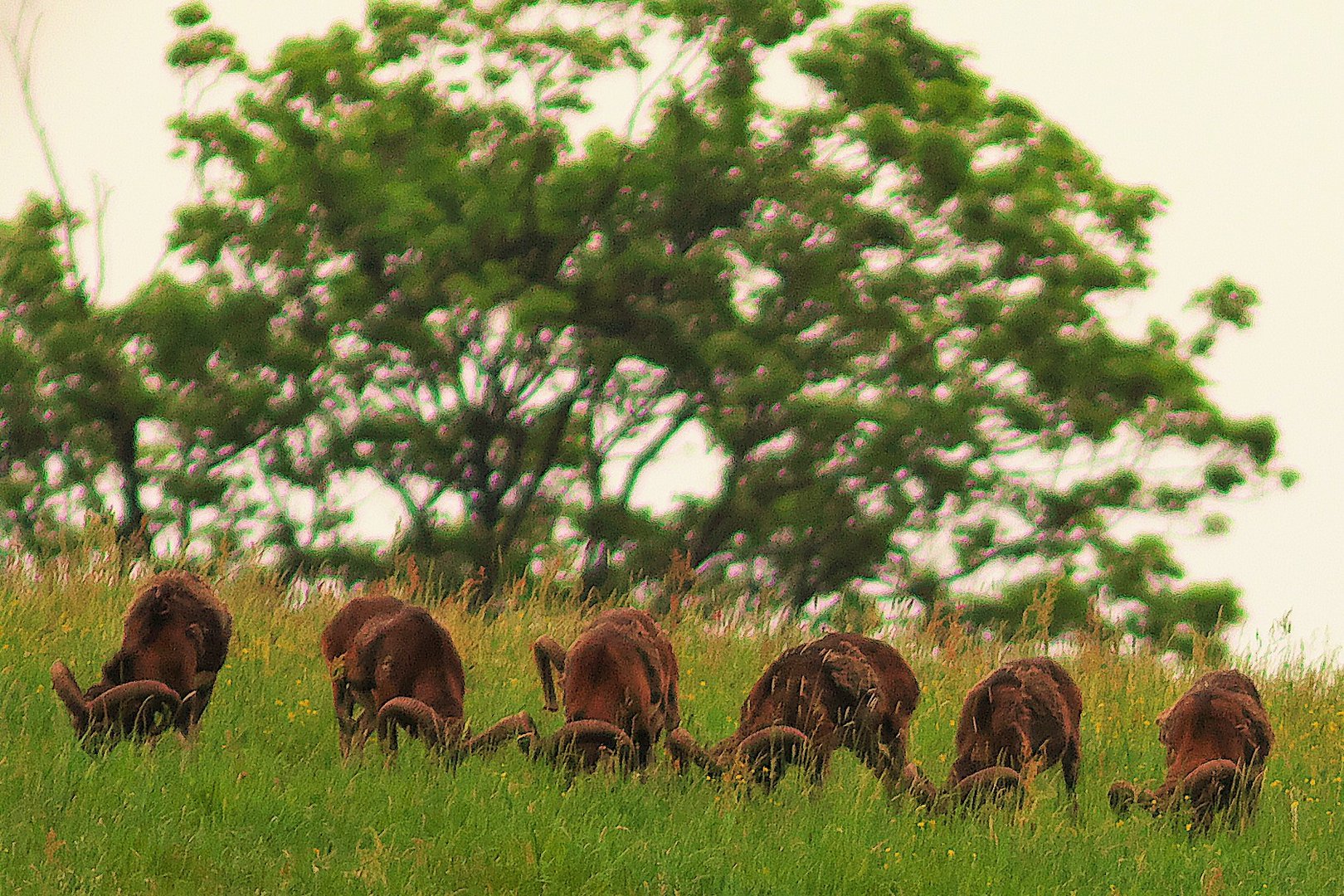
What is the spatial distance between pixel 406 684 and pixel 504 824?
1307 mm

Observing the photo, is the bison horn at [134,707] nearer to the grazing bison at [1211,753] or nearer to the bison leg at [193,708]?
the bison leg at [193,708]

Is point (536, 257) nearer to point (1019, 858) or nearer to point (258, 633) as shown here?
point (258, 633)

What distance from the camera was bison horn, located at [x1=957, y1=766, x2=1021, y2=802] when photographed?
757cm

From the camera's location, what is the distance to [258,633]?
34.4ft

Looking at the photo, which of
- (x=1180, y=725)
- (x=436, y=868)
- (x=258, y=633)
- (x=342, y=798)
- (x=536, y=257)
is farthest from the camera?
(x=536, y=257)

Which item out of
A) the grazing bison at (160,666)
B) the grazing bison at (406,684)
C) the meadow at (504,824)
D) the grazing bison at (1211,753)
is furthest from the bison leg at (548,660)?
the grazing bison at (1211,753)

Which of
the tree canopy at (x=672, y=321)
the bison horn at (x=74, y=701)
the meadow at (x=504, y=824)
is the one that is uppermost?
the tree canopy at (x=672, y=321)

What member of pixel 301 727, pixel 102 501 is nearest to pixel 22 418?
pixel 102 501

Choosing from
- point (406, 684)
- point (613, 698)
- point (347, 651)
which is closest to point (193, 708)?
point (347, 651)

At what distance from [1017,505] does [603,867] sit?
60.9ft

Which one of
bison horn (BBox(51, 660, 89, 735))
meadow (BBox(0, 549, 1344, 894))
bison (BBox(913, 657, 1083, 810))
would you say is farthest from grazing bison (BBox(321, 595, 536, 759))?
bison (BBox(913, 657, 1083, 810))

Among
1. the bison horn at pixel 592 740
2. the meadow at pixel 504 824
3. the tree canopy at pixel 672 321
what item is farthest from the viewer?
the tree canopy at pixel 672 321

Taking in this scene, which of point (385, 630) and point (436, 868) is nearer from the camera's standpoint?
point (436, 868)

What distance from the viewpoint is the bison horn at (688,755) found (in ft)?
24.5
